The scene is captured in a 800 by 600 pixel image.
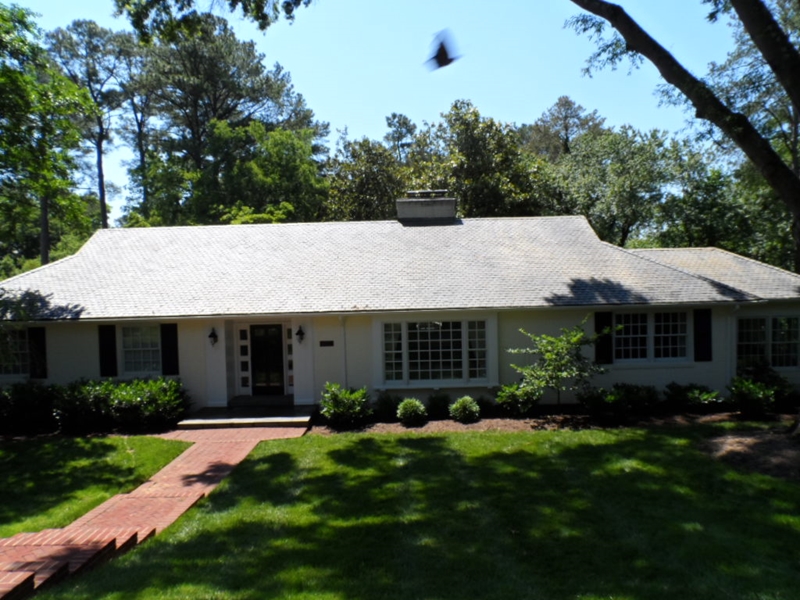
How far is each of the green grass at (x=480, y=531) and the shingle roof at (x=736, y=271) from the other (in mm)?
6236

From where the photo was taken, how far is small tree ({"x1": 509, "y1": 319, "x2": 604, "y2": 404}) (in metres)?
13.1

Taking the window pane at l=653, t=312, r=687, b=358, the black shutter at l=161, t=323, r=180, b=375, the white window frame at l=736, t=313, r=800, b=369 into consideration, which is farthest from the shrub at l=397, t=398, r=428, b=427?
the white window frame at l=736, t=313, r=800, b=369

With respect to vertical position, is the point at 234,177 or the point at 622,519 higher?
the point at 234,177

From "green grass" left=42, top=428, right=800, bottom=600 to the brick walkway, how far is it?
25 centimetres

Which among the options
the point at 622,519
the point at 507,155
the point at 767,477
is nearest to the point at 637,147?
the point at 507,155

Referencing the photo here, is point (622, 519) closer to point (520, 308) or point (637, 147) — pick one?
point (520, 308)

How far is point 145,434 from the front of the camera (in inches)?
517

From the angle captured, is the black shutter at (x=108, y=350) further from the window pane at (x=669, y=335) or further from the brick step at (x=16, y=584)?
the window pane at (x=669, y=335)

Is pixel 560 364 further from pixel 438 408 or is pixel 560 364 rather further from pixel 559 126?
pixel 559 126

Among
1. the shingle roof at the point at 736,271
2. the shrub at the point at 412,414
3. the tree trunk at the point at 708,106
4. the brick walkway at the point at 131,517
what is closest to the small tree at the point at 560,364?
the shrub at the point at 412,414

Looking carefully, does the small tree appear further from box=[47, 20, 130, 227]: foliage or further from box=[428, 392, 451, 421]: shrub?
box=[47, 20, 130, 227]: foliage

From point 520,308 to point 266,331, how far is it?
6.42m

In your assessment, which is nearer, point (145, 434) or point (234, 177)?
point (145, 434)

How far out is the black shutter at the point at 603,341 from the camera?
1451 centimetres
